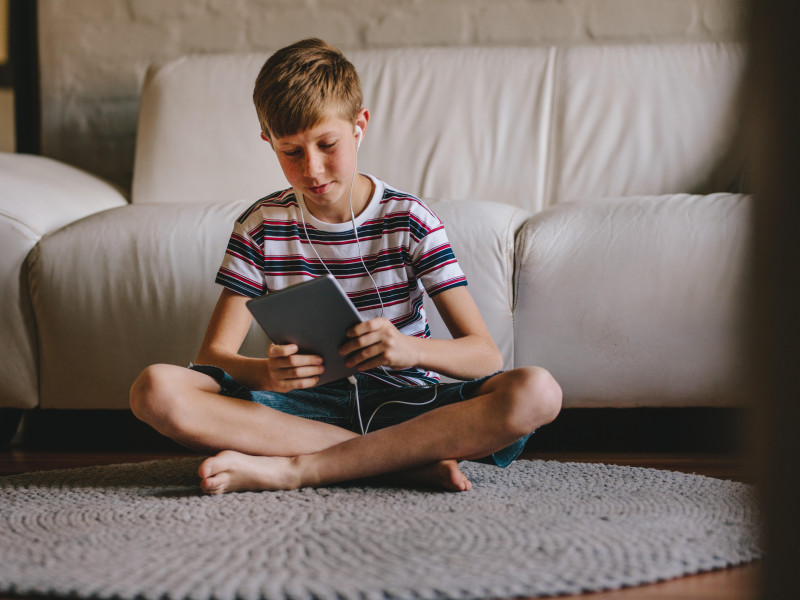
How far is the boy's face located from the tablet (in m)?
0.23

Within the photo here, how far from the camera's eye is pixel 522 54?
6.58 feet

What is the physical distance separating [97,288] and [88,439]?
42cm

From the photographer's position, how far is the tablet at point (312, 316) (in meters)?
0.95

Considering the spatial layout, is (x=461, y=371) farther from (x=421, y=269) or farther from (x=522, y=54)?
(x=522, y=54)

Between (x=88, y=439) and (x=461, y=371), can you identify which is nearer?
(x=461, y=371)

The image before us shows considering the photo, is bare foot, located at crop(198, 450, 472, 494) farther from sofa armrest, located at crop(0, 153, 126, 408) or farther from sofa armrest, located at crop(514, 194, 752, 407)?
sofa armrest, located at crop(0, 153, 126, 408)

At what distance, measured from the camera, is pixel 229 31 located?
2.29 m

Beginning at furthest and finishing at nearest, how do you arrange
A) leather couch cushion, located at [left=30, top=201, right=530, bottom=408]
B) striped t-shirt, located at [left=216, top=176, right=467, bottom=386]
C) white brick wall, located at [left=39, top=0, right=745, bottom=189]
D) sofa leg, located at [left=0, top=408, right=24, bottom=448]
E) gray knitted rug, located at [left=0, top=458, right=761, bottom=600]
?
white brick wall, located at [left=39, top=0, right=745, bottom=189], sofa leg, located at [left=0, top=408, right=24, bottom=448], leather couch cushion, located at [left=30, top=201, right=530, bottom=408], striped t-shirt, located at [left=216, top=176, right=467, bottom=386], gray knitted rug, located at [left=0, top=458, right=761, bottom=600]

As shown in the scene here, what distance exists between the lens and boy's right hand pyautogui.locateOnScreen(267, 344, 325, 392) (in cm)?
101

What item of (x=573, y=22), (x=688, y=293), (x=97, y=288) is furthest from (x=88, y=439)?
(x=573, y=22)

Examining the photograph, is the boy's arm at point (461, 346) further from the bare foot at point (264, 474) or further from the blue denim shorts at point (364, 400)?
the bare foot at point (264, 474)

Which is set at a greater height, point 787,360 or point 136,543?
point 787,360

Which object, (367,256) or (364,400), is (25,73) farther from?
(364,400)

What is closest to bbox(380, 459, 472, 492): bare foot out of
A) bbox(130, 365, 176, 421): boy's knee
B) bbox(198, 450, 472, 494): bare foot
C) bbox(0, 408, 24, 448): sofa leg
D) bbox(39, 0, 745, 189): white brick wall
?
bbox(198, 450, 472, 494): bare foot
